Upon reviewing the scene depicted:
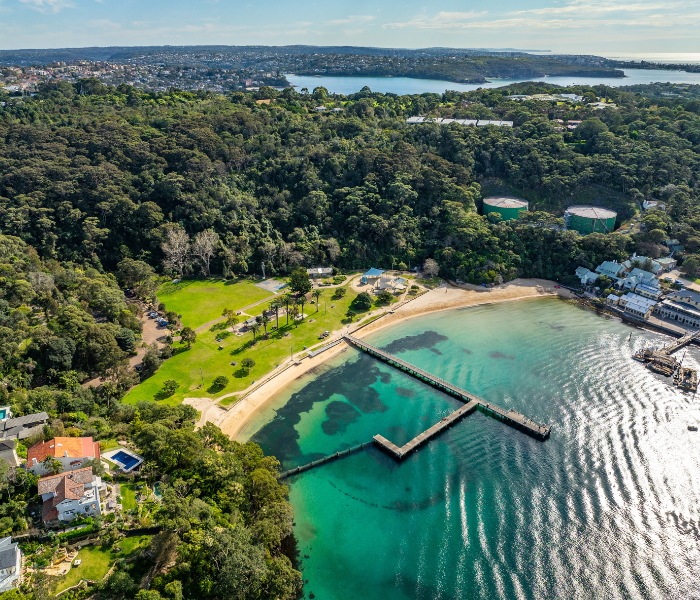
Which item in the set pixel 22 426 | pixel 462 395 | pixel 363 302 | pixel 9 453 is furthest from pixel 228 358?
pixel 462 395

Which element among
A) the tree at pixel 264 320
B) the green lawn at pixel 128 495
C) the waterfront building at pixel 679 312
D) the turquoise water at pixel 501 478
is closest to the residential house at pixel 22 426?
the green lawn at pixel 128 495

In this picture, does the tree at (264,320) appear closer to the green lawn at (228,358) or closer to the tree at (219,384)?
the green lawn at (228,358)

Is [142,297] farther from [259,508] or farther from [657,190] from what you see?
[657,190]

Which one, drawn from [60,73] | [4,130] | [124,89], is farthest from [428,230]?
[60,73]

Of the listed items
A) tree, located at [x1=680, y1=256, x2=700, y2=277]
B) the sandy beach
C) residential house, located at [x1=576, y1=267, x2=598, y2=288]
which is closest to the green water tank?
the sandy beach

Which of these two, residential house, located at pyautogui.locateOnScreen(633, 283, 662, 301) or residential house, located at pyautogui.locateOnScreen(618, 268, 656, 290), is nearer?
residential house, located at pyautogui.locateOnScreen(633, 283, 662, 301)

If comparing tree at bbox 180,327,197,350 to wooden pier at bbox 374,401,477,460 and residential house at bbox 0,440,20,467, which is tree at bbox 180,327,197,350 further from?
wooden pier at bbox 374,401,477,460

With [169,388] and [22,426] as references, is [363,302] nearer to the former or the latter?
[169,388]
